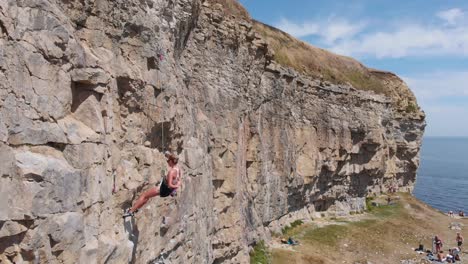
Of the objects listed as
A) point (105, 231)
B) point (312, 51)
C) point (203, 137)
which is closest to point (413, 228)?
point (312, 51)

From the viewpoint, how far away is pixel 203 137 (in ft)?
73.1

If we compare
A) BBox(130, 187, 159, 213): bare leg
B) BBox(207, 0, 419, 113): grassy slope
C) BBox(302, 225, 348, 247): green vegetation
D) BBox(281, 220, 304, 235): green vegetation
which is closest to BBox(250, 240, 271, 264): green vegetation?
BBox(281, 220, 304, 235): green vegetation

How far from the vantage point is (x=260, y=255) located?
31.2 meters

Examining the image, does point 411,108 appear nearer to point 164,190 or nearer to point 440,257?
point 440,257

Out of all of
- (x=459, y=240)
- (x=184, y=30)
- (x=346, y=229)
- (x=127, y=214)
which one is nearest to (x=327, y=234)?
(x=346, y=229)

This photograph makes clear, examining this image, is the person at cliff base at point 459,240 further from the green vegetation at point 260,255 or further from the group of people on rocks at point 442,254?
the green vegetation at point 260,255

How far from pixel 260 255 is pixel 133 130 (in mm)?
19975

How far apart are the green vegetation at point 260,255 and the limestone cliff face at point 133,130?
28.8 inches

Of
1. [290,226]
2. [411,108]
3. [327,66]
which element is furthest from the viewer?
[411,108]

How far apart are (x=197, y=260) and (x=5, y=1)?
14652 millimetres

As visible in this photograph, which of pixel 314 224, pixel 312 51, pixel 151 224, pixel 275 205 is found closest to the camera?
pixel 151 224

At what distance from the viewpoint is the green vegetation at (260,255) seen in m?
30.5

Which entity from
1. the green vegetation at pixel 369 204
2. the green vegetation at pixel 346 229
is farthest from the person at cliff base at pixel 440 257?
the green vegetation at pixel 369 204

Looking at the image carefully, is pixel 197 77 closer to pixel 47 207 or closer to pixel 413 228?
pixel 47 207
